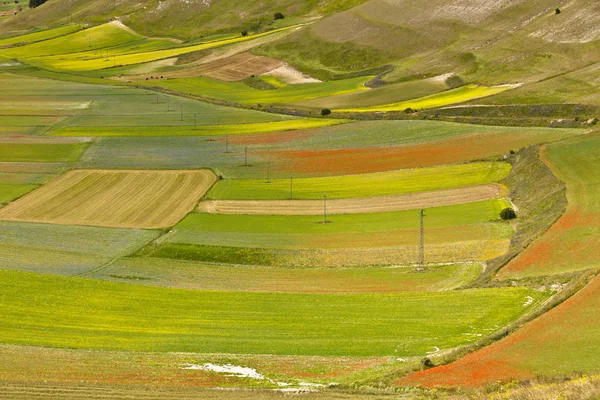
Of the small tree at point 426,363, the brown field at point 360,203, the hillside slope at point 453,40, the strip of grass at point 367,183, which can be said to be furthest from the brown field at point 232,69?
the small tree at point 426,363

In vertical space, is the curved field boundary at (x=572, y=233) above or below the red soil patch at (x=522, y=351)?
above

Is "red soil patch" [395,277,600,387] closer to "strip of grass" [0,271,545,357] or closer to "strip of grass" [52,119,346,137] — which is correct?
"strip of grass" [0,271,545,357]

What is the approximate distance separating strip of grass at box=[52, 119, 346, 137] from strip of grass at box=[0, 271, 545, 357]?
61.8 meters

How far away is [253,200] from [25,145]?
1520 inches

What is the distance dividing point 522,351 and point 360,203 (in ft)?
143

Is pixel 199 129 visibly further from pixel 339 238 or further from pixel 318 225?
pixel 339 238

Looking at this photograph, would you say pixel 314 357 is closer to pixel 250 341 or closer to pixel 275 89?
pixel 250 341

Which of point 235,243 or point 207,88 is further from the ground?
point 207,88

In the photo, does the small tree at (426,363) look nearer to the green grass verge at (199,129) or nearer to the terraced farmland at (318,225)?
the terraced farmland at (318,225)

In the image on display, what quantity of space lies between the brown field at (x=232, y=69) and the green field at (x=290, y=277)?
103436 millimetres

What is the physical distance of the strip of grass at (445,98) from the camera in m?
132

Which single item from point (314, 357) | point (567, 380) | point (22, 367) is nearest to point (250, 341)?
point (314, 357)

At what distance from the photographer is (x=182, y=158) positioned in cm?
10781

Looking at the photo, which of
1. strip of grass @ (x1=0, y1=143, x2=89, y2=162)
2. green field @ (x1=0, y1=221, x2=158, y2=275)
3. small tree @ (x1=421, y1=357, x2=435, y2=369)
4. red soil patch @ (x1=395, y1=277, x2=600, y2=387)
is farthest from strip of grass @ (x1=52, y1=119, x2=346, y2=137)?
small tree @ (x1=421, y1=357, x2=435, y2=369)
